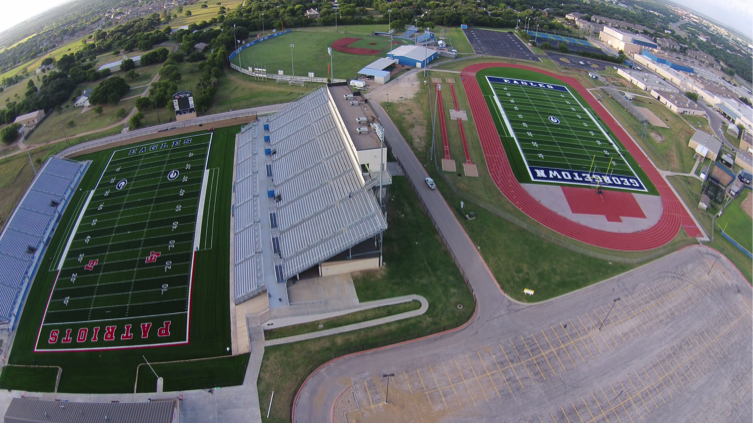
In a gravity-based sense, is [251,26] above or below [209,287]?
above

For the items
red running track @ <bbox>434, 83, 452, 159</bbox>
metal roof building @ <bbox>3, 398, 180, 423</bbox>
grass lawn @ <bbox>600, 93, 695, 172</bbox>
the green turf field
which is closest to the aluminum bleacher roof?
metal roof building @ <bbox>3, 398, 180, 423</bbox>

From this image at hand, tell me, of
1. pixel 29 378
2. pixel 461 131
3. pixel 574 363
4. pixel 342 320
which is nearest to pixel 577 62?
pixel 461 131

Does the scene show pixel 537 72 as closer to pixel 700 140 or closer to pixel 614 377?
pixel 700 140

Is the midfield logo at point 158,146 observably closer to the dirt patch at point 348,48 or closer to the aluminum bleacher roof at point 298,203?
the aluminum bleacher roof at point 298,203

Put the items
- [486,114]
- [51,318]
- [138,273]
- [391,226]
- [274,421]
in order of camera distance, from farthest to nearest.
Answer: [486,114]
[391,226]
[138,273]
[51,318]
[274,421]

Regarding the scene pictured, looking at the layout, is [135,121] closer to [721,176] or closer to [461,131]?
[461,131]

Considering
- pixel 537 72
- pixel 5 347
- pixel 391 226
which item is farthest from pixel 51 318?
pixel 537 72

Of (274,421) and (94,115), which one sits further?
(94,115)
